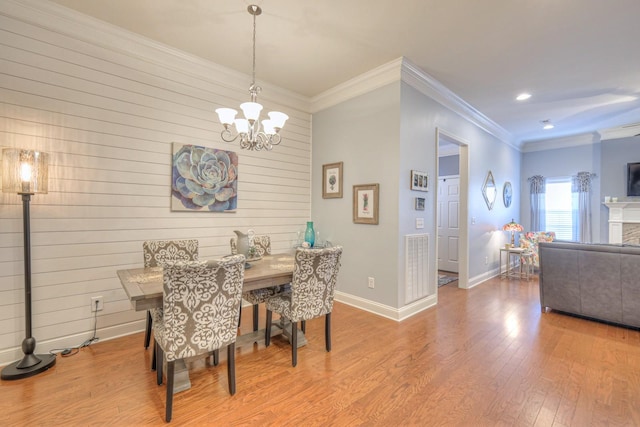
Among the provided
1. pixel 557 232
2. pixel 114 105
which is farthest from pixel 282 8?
pixel 557 232

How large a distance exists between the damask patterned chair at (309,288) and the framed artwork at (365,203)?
1.26m

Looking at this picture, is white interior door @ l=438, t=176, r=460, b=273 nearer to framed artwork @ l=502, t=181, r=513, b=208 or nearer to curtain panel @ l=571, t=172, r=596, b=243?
framed artwork @ l=502, t=181, r=513, b=208

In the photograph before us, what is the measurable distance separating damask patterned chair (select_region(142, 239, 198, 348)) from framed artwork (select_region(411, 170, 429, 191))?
2.57 m

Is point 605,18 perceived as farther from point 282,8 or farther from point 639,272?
point 282,8

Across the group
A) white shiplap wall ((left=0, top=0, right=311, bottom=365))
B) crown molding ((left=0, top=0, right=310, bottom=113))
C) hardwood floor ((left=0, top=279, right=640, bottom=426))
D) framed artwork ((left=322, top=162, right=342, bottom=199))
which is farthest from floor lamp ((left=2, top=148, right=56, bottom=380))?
framed artwork ((left=322, top=162, right=342, bottom=199))

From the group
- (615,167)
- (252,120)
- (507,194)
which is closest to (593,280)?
(507,194)

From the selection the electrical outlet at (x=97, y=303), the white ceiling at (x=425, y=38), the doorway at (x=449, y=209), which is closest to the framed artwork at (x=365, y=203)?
the white ceiling at (x=425, y=38)

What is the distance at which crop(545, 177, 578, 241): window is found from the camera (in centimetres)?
601

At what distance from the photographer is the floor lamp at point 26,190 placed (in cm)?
208

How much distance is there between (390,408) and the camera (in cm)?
181

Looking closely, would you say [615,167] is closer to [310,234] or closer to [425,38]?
[425,38]

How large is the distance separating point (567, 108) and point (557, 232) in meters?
3.05

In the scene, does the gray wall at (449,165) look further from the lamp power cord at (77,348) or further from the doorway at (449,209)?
the lamp power cord at (77,348)

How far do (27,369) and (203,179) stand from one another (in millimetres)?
2107
